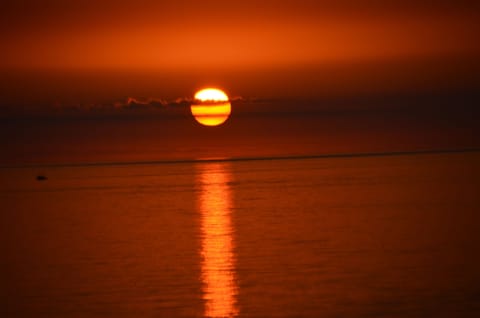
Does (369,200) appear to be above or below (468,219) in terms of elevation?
above

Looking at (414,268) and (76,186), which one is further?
(76,186)

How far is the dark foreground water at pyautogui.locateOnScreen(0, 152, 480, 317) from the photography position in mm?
14320

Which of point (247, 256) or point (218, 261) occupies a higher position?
point (247, 256)

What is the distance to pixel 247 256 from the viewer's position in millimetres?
19516

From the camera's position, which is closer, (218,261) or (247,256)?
(218,261)

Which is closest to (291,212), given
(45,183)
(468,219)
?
(468,219)

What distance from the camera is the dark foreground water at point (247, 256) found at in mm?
14320

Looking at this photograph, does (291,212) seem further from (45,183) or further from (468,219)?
(45,183)

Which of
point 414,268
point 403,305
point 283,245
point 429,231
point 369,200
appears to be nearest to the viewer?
point 403,305

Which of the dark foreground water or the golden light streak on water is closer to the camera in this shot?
the dark foreground water

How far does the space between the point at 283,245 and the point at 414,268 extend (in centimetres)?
476

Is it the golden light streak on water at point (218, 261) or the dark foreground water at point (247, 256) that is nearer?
the dark foreground water at point (247, 256)

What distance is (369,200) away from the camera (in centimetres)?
3591

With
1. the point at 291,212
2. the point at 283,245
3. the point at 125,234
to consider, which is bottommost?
the point at 283,245
